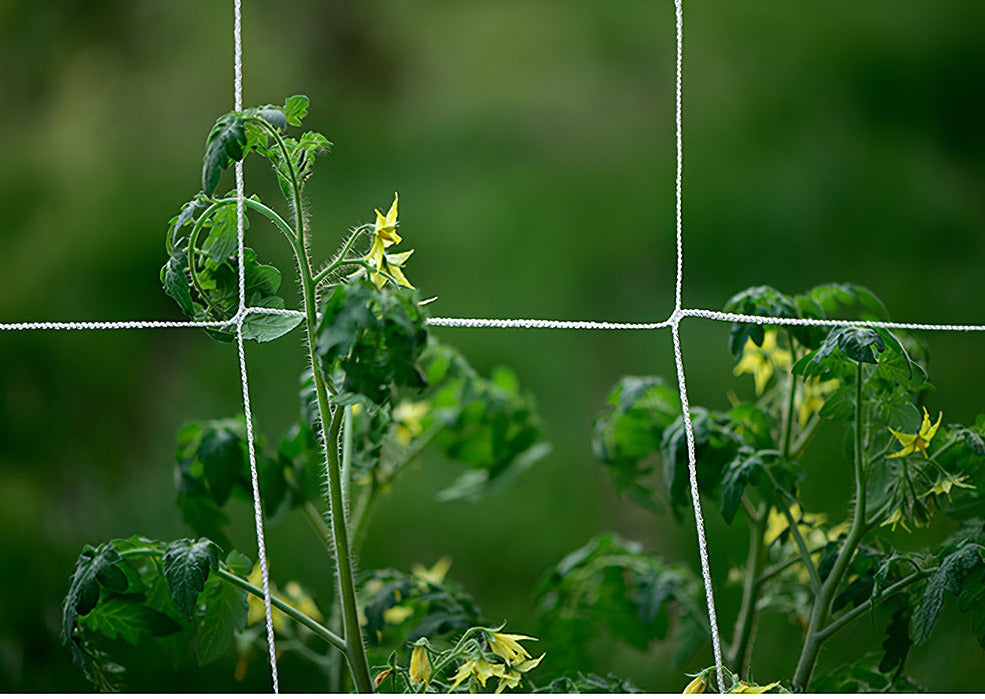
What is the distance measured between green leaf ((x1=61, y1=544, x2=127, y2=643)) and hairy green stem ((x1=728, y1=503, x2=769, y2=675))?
18.1 inches

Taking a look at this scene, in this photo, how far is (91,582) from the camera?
0.58 m

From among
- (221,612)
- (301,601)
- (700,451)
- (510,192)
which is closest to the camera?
(221,612)

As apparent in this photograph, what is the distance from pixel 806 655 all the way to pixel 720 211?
41.8 inches

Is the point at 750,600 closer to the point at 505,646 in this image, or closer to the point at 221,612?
the point at 505,646

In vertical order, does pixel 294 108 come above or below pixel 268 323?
above

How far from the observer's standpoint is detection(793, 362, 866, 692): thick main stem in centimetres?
67

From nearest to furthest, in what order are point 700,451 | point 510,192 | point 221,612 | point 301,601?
point 221,612 → point 700,451 → point 301,601 → point 510,192

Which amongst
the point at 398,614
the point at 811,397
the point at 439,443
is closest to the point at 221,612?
the point at 398,614

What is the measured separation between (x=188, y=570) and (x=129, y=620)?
9 centimetres

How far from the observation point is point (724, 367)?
1.57 m

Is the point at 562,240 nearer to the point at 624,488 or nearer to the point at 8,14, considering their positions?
the point at 624,488

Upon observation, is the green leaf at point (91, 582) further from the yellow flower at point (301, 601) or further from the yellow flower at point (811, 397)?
the yellow flower at point (811, 397)

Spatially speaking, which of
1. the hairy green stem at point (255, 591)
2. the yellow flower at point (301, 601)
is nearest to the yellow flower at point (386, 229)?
the hairy green stem at point (255, 591)

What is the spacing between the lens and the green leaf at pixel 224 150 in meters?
0.52
